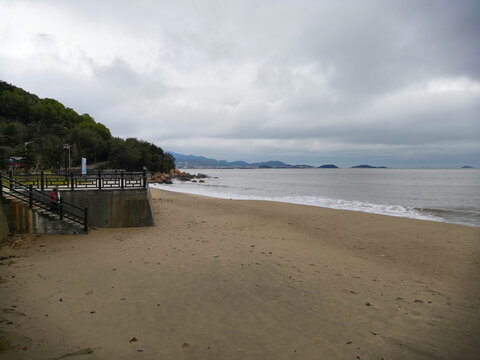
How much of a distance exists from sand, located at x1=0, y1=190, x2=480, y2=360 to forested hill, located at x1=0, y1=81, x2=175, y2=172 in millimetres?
42220

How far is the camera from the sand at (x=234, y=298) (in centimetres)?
462

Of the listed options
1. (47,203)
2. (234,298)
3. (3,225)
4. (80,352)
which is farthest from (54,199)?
(234,298)

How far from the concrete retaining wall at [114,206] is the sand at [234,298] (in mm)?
1222

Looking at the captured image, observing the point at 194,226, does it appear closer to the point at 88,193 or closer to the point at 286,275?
the point at 88,193

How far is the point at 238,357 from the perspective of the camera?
4.37m

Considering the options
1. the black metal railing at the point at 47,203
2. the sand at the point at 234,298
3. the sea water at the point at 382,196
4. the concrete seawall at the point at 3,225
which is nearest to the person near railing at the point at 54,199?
the black metal railing at the point at 47,203

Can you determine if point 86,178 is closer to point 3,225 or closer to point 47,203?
point 47,203

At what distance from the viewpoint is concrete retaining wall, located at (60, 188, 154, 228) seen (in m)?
13.0

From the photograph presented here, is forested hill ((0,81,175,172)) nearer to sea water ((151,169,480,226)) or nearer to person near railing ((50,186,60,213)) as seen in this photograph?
sea water ((151,169,480,226))

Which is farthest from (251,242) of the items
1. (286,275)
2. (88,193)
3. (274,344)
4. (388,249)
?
(88,193)

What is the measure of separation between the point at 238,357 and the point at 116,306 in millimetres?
3111

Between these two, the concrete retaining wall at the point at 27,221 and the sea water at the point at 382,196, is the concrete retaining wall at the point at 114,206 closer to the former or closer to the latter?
the concrete retaining wall at the point at 27,221

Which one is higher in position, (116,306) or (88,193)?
(88,193)

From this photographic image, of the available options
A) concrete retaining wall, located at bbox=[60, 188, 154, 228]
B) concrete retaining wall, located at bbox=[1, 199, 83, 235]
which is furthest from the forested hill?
concrete retaining wall, located at bbox=[1, 199, 83, 235]
